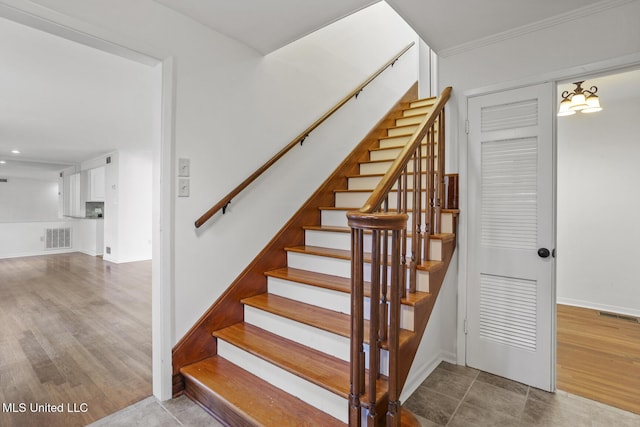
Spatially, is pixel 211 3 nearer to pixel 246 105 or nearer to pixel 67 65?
pixel 246 105

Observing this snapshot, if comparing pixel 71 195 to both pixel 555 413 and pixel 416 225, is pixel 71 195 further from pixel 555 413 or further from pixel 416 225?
pixel 555 413

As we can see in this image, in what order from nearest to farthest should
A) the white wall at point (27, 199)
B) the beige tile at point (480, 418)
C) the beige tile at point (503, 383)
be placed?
1. the beige tile at point (480, 418)
2. the beige tile at point (503, 383)
3. the white wall at point (27, 199)

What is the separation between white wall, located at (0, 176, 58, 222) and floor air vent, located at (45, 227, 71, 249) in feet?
3.90

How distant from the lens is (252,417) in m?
1.51

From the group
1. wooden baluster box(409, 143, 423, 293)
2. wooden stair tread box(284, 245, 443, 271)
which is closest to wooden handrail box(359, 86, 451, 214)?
wooden baluster box(409, 143, 423, 293)

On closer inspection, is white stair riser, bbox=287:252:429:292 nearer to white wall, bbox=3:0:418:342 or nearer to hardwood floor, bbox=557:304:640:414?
white wall, bbox=3:0:418:342

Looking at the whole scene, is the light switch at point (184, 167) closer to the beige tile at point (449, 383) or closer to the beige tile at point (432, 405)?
the beige tile at point (432, 405)

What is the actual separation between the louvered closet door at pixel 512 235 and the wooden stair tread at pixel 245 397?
54.3 inches

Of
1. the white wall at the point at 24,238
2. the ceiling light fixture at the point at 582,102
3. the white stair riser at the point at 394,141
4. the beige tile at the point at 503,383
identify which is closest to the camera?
the beige tile at the point at 503,383

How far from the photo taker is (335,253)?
2.40 meters

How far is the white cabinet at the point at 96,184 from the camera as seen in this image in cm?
729

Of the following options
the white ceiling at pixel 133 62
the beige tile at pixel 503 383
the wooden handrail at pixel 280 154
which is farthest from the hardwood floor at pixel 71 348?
the beige tile at pixel 503 383

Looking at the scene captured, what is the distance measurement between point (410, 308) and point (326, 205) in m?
1.61

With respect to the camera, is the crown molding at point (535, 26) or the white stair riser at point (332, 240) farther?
the white stair riser at point (332, 240)
